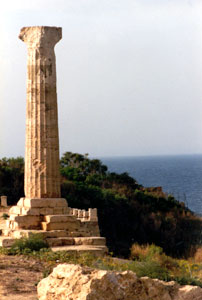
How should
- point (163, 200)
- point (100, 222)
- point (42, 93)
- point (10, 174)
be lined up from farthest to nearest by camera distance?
point (163, 200), point (10, 174), point (100, 222), point (42, 93)

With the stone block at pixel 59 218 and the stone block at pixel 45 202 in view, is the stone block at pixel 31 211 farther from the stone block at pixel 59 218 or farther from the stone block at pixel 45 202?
the stone block at pixel 59 218

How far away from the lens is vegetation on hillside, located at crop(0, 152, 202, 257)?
3139 centimetres

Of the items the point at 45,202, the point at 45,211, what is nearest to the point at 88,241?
the point at 45,211

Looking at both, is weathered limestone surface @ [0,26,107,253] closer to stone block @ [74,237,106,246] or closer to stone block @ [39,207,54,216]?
stone block @ [39,207,54,216]

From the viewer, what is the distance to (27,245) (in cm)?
1405

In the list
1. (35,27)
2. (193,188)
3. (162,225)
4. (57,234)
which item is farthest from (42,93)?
(193,188)

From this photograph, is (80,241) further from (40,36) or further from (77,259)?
(40,36)

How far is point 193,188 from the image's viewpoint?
75375 mm

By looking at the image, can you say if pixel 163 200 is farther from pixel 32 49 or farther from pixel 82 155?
pixel 32 49

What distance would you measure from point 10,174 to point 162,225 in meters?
9.12

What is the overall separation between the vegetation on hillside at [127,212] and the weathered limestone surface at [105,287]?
1974 cm

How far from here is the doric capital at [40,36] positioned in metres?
16.4

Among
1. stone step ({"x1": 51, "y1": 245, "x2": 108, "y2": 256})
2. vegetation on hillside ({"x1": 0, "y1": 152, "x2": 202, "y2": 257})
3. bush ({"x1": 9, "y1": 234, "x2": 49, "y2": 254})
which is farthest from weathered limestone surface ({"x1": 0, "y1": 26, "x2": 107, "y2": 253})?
vegetation on hillside ({"x1": 0, "y1": 152, "x2": 202, "y2": 257})

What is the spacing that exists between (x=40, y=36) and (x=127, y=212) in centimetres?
1950
